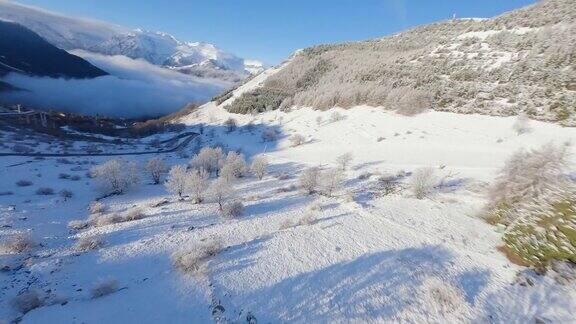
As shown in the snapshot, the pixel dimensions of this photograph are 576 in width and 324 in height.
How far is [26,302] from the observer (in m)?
10.3

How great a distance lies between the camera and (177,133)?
212ft

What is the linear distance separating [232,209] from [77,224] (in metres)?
8.26

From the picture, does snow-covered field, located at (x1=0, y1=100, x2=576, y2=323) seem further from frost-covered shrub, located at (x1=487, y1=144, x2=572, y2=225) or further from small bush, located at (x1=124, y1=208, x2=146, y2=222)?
frost-covered shrub, located at (x1=487, y1=144, x2=572, y2=225)

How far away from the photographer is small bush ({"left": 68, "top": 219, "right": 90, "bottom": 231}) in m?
16.6

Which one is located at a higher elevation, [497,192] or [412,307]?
[497,192]

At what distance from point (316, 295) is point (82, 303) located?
7.94 metres

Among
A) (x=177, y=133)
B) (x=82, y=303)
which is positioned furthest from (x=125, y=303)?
(x=177, y=133)

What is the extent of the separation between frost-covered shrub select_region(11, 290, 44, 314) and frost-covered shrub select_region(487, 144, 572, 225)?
18876 mm

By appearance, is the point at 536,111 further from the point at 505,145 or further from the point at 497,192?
the point at 497,192

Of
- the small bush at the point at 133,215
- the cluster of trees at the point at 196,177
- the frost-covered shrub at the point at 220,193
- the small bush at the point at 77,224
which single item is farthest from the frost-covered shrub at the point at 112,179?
the frost-covered shrub at the point at 220,193

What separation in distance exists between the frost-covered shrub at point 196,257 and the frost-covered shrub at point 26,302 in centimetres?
437

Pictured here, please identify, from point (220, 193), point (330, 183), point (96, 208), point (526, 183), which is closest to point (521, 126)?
point (526, 183)

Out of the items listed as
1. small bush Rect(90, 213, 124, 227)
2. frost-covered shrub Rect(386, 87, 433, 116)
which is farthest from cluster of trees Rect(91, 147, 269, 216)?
frost-covered shrub Rect(386, 87, 433, 116)

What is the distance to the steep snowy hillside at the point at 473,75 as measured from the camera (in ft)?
101
